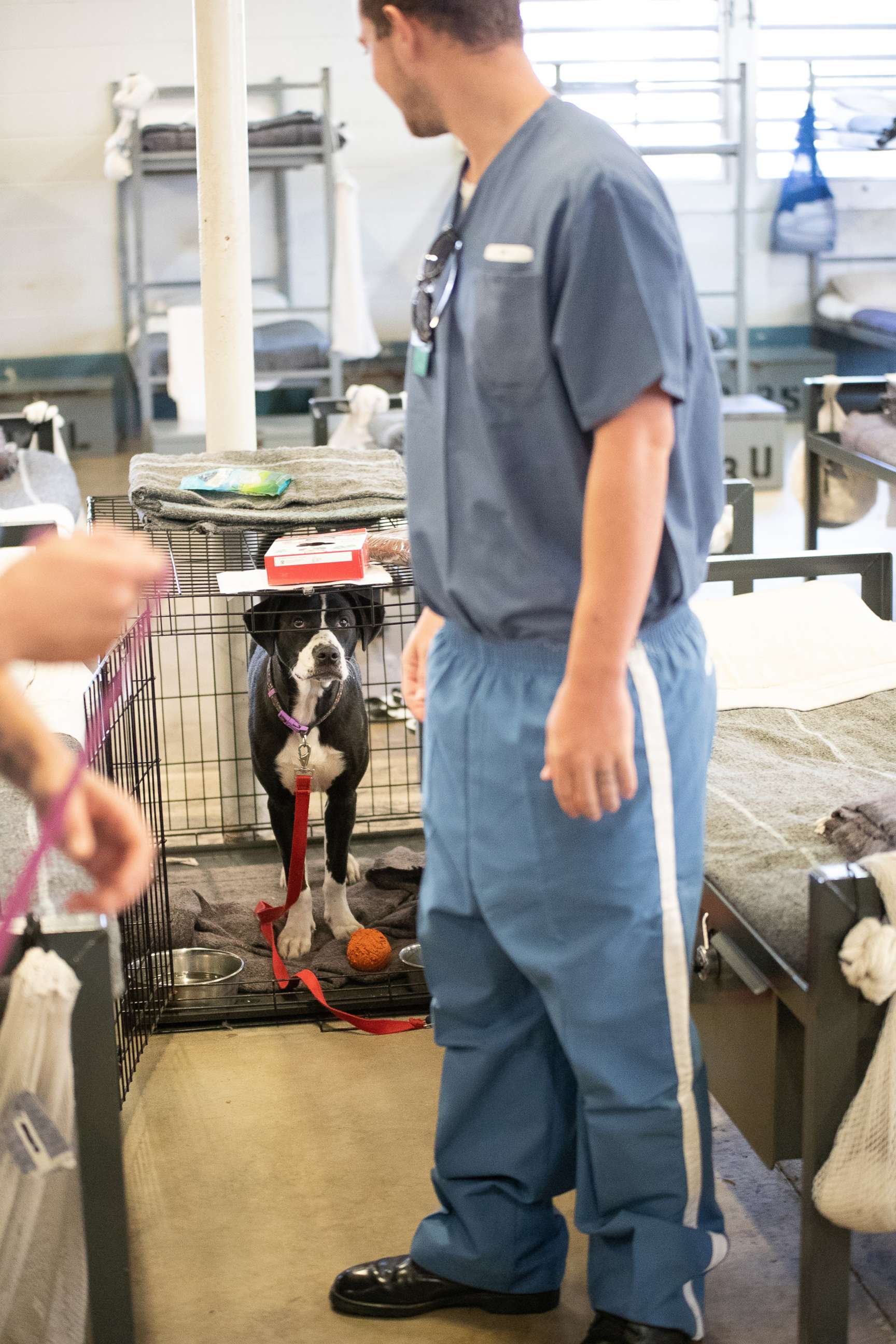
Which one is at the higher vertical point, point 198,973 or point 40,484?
point 40,484

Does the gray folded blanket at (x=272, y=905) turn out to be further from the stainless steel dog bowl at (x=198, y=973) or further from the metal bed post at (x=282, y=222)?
the metal bed post at (x=282, y=222)

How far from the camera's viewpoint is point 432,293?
1.32 metres

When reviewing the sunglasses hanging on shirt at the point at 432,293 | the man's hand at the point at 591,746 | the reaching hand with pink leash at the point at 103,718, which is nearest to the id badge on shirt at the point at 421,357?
the sunglasses hanging on shirt at the point at 432,293

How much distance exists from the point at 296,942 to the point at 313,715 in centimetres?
41

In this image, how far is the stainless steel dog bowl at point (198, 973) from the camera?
2289mm

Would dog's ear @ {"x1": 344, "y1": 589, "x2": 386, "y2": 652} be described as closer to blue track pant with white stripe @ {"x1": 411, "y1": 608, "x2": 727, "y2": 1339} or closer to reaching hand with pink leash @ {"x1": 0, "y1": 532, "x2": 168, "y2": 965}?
blue track pant with white stripe @ {"x1": 411, "y1": 608, "x2": 727, "y2": 1339}

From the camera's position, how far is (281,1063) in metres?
2.14

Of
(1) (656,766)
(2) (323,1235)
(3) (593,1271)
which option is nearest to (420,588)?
(1) (656,766)

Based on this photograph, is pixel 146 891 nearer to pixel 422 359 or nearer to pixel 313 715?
pixel 313 715

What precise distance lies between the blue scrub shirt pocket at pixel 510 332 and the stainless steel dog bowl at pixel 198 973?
1361 millimetres

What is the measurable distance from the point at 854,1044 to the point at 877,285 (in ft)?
21.3

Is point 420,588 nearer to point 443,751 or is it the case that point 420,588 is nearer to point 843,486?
point 443,751

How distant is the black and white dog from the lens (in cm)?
220

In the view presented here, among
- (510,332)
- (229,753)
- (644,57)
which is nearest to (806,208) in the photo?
(644,57)
